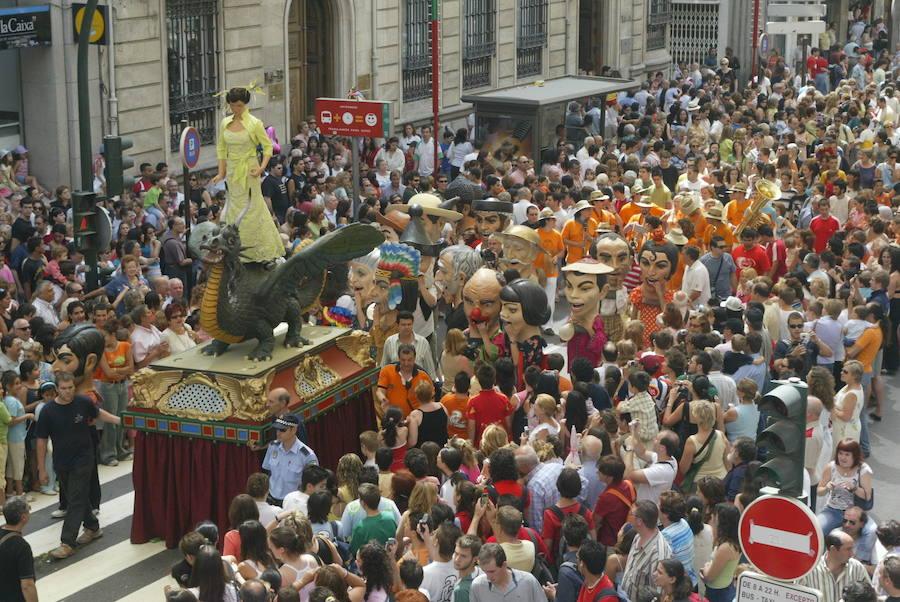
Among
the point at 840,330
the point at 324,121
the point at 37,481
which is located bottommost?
the point at 37,481

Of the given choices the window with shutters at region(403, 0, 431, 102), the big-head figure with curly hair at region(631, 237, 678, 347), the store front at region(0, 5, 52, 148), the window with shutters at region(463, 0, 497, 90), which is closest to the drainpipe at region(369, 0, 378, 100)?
the window with shutters at region(403, 0, 431, 102)

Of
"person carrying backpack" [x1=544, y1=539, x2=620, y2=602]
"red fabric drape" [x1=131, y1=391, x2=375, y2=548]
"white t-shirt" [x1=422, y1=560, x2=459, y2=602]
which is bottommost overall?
"red fabric drape" [x1=131, y1=391, x2=375, y2=548]

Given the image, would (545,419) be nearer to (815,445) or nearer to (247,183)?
(815,445)

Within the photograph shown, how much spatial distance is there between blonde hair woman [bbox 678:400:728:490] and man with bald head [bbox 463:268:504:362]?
3031 millimetres

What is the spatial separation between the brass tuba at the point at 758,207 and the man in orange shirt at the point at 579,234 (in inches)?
75.0

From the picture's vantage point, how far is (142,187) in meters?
Answer: 21.2

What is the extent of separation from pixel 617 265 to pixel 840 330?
2.53 metres

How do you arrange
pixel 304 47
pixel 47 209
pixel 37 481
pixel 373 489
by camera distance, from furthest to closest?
pixel 304 47, pixel 47 209, pixel 37 481, pixel 373 489

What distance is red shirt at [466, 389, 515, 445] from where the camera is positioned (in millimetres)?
12836

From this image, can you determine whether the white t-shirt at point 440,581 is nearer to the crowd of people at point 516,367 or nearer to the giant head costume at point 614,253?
the crowd of people at point 516,367

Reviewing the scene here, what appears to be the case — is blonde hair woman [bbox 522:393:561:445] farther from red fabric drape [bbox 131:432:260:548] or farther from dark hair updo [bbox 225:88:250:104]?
dark hair updo [bbox 225:88:250:104]

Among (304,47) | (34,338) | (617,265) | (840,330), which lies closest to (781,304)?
(840,330)

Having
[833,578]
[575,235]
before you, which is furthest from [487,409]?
[575,235]

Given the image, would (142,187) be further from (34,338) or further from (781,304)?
(781,304)
